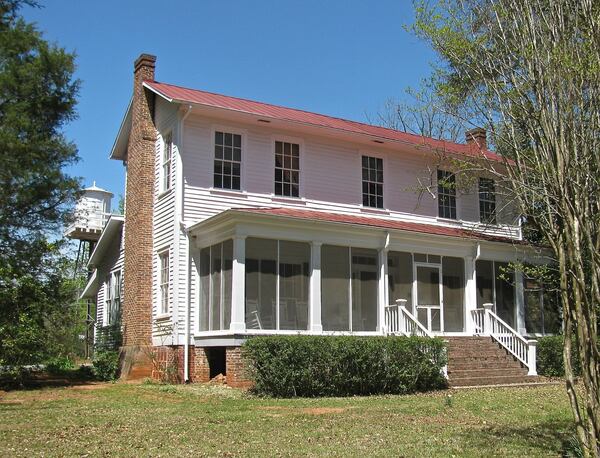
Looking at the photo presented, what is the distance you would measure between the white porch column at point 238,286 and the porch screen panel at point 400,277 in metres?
5.16

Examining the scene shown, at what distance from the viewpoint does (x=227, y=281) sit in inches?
688

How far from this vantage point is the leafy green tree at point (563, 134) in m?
6.25

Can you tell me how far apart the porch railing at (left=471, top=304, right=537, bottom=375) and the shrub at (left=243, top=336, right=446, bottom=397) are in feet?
14.4

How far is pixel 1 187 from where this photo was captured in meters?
18.9

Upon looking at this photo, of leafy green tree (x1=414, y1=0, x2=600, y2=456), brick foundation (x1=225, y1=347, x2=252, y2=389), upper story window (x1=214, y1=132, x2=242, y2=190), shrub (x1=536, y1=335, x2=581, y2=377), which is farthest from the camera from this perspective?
shrub (x1=536, y1=335, x2=581, y2=377)

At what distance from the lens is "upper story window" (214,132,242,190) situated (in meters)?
19.7

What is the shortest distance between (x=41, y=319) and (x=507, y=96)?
14310 millimetres

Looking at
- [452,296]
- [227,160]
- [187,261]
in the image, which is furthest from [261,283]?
[452,296]

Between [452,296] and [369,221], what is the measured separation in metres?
3.68

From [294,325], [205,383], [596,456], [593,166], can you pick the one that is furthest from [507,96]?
[205,383]

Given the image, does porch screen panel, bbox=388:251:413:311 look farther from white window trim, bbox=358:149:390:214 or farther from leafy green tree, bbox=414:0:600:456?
leafy green tree, bbox=414:0:600:456

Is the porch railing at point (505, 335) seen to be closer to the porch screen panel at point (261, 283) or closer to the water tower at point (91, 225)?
the porch screen panel at point (261, 283)

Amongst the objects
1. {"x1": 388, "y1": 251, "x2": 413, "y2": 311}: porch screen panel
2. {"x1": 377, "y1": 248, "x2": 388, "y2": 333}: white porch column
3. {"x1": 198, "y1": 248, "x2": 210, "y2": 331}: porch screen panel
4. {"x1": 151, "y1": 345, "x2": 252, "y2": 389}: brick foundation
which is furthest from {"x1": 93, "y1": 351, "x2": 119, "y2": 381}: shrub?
{"x1": 388, "y1": 251, "x2": 413, "y2": 311}: porch screen panel

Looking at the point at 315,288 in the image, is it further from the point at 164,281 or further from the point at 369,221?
the point at 164,281
